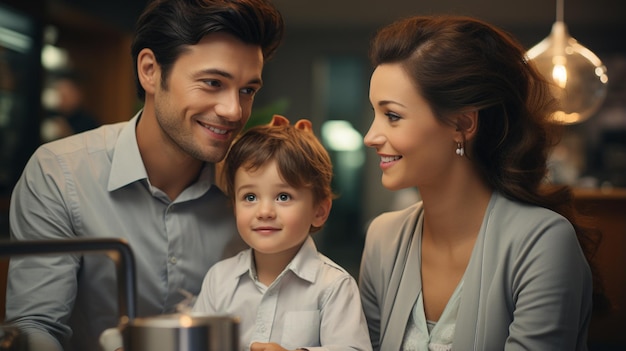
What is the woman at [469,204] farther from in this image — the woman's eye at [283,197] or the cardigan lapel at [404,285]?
the woman's eye at [283,197]

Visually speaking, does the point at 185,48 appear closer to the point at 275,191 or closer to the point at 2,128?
the point at 275,191

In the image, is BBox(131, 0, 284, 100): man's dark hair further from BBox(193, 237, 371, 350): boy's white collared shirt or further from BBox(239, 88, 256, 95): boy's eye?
BBox(193, 237, 371, 350): boy's white collared shirt

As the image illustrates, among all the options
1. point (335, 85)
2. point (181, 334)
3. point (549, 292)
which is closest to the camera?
point (181, 334)

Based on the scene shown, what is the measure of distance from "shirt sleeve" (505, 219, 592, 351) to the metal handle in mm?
1010

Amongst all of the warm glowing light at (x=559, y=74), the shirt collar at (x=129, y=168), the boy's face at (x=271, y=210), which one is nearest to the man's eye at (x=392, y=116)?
the boy's face at (x=271, y=210)

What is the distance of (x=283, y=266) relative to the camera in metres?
1.92

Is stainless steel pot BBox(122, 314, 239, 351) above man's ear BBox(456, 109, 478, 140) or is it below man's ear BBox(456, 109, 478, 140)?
below

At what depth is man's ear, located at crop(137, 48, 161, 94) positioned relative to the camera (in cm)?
214

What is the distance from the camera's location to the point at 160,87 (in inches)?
83.1

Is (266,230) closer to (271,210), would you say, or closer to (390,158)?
(271,210)

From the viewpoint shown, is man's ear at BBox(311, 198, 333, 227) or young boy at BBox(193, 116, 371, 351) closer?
young boy at BBox(193, 116, 371, 351)

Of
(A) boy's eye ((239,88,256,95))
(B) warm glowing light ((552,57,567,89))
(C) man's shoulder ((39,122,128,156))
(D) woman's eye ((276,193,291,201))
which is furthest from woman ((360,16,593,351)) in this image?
(B) warm glowing light ((552,57,567,89))

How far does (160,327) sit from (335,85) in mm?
9662

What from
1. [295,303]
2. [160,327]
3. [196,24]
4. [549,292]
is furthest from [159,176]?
[160,327]
